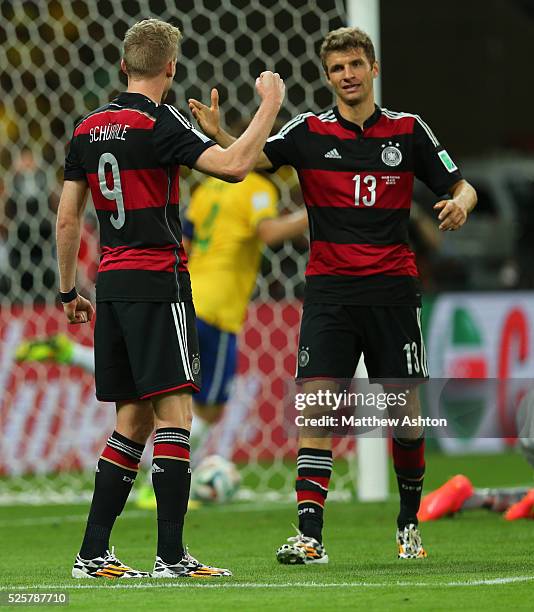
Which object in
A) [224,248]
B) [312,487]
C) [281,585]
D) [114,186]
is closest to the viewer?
[281,585]

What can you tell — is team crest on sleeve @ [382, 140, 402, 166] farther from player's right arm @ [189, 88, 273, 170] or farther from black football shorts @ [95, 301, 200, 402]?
black football shorts @ [95, 301, 200, 402]

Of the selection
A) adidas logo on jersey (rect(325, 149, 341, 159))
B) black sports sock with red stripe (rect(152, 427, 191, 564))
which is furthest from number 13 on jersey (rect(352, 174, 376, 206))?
black sports sock with red stripe (rect(152, 427, 191, 564))

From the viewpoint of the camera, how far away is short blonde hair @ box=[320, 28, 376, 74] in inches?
249

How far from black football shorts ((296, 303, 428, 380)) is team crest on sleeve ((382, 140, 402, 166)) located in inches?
23.0

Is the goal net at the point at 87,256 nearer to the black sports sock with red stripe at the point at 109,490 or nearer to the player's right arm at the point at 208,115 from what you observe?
the player's right arm at the point at 208,115

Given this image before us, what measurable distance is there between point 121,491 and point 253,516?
3151 millimetres

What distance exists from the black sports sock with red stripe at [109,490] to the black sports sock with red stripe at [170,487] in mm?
172

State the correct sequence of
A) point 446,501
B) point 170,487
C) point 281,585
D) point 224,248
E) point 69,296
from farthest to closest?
1. point 224,248
2. point 446,501
3. point 69,296
4. point 170,487
5. point 281,585

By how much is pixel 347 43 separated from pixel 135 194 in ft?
4.19

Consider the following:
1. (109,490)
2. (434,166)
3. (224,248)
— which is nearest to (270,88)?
(434,166)

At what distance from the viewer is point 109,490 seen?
5633 mm

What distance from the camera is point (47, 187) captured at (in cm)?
1220

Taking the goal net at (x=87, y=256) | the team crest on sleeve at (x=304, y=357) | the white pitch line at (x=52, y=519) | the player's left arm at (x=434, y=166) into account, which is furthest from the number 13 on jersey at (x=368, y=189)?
the goal net at (x=87, y=256)

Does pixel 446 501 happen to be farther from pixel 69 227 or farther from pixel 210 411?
pixel 69 227
